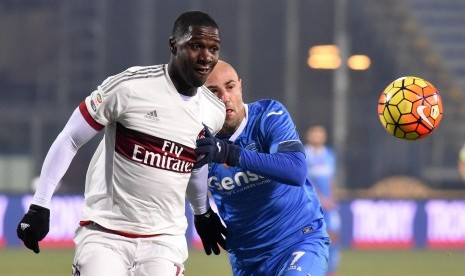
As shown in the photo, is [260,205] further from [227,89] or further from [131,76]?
[131,76]

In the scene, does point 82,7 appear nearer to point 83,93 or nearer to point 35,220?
point 83,93

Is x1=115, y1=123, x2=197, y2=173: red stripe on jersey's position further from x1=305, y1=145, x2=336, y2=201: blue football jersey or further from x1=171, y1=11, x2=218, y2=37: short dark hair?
x1=305, y1=145, x2=336, y2=201: blue football jersey

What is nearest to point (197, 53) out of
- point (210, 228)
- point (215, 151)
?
point (215, 151)

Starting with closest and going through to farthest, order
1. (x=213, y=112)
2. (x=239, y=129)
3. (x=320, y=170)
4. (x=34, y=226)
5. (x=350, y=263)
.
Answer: (x=34, y=226)
(x=213, y=112)
(x=239, y=129)
(x=320, y=170)
(x=350, y=263)

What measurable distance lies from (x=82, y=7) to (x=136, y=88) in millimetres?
17051

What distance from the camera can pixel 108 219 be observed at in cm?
586

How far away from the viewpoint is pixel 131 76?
5.83 meters

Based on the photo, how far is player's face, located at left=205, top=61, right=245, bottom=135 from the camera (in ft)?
21.1

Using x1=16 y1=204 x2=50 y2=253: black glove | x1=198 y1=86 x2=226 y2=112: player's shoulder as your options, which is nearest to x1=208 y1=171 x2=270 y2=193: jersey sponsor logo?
x1=198 y1=86 x2=226 y2=112: player's shoulder

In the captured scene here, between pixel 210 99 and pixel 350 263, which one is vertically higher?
pixel 210 99

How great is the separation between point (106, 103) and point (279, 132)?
3.74ft

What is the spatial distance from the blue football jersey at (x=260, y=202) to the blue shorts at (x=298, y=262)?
0.13 ft

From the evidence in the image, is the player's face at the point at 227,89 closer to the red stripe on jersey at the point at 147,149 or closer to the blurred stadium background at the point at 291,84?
the red stripe on jersey at the point at 147,149

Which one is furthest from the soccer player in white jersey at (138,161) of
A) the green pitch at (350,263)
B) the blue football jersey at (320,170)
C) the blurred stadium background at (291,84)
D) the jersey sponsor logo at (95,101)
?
the blurred stadium background at (291,84)
